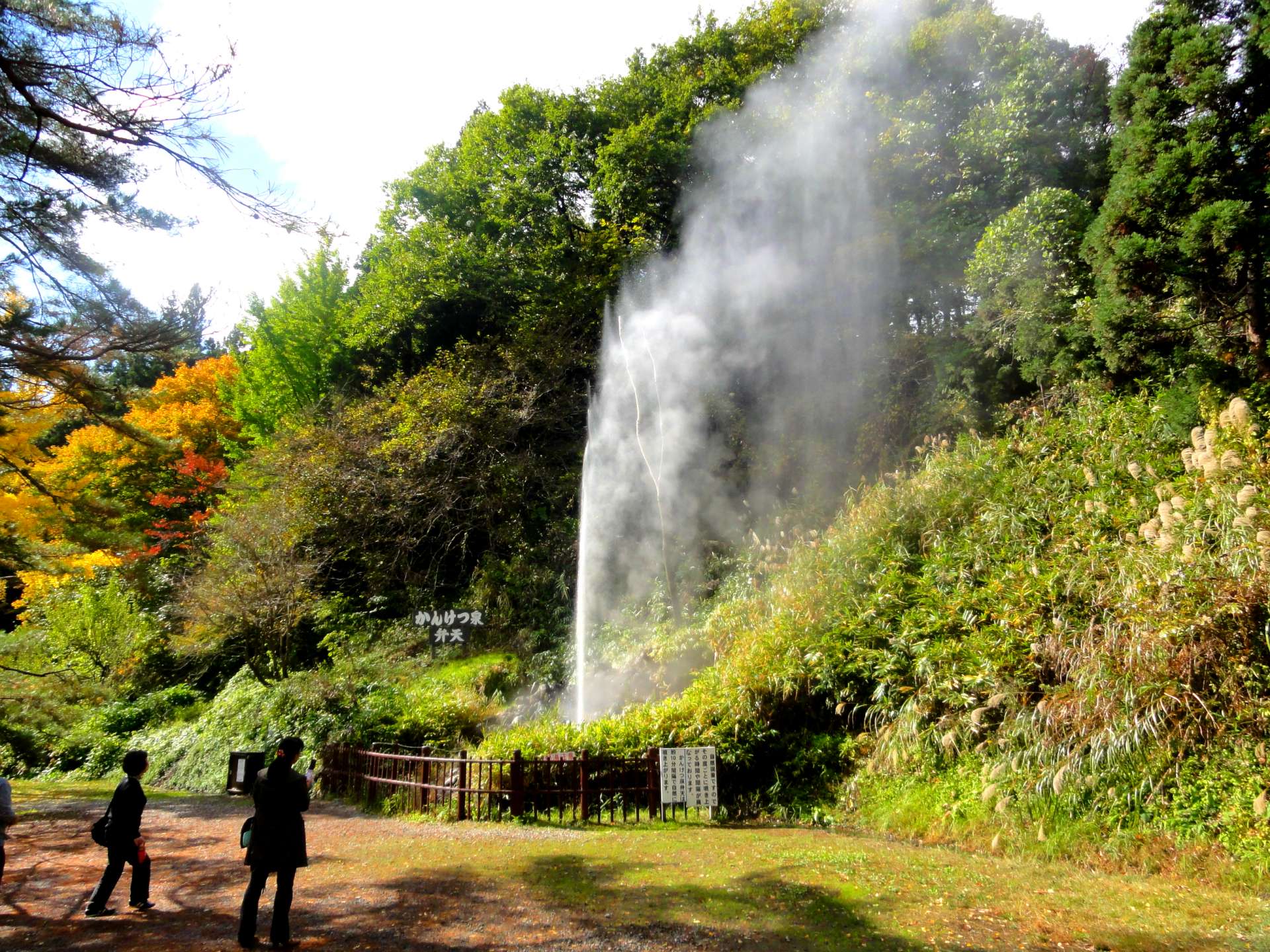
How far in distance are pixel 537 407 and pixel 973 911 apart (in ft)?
54.7

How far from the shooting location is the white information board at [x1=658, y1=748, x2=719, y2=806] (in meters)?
9.23

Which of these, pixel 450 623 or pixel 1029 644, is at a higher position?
pixel 450 623

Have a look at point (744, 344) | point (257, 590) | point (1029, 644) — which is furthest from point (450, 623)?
point (1029, 644)

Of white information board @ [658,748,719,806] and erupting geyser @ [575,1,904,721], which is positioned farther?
erupting geyser @ [575,1,904,721]

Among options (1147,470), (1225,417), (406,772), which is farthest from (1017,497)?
(406,772)

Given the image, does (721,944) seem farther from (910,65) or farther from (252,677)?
(910,65)

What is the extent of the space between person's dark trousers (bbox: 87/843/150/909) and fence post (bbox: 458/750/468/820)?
400 cm

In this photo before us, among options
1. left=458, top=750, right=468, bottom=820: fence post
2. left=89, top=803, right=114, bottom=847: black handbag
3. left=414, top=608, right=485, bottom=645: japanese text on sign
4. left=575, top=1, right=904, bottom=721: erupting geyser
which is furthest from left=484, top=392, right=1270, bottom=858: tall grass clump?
left=89, top=803, right=114, bottom=847: black handbag

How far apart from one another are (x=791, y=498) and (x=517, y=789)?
9.19 metres

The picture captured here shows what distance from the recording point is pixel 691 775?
30.4 ft

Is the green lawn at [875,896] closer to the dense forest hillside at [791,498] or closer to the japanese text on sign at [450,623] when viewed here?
the dense forest hillside at [791,498]

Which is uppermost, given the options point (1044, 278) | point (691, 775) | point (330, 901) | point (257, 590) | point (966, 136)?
point (966, 136)

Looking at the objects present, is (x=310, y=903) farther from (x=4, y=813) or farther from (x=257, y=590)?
(x=257, y=590)

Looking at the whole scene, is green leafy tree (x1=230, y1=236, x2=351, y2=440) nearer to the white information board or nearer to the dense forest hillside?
the dense forest hillside
